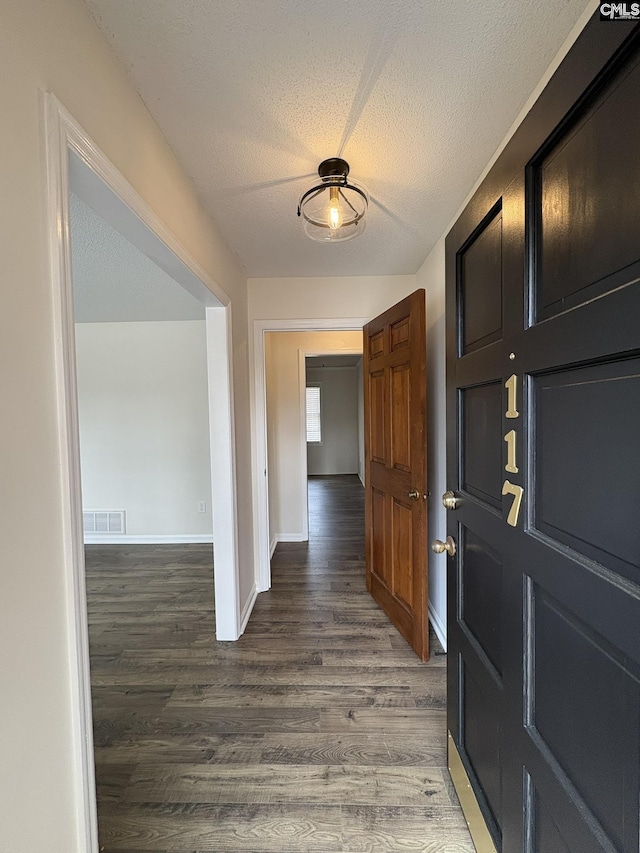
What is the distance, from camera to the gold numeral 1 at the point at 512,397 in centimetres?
88

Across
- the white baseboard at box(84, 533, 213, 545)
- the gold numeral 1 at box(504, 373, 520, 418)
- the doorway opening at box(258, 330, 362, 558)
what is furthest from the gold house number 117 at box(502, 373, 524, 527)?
the white baseboard at box(84, 533, 213, 545)

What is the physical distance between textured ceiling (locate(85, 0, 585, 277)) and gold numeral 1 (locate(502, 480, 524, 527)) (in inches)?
46.9

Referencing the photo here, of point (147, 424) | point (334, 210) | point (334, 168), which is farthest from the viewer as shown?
point (147, 424)

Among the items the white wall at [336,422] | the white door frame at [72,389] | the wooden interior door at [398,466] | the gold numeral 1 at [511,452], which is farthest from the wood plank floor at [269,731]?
the white wall at [336,422]

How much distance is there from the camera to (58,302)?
2.51 ft

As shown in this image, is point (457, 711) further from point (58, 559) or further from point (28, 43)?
point (28, 43)

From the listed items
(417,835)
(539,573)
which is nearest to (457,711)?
(417,835)

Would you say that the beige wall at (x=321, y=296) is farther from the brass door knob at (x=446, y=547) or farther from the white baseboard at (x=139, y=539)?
the white baseboard at (x=139, y=539)

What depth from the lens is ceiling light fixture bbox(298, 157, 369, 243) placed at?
1.44 metres

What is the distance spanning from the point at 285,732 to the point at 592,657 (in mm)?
1467

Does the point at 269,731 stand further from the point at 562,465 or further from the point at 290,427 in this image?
the point at 290,427

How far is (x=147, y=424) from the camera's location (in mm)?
3982

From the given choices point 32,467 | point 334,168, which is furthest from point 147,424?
point 32,467

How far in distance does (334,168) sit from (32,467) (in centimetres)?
146
